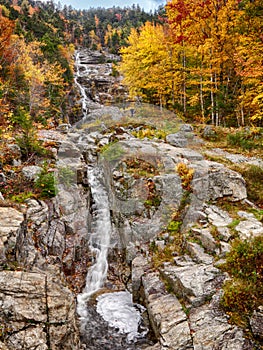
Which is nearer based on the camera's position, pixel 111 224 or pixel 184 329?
pixel 184 329

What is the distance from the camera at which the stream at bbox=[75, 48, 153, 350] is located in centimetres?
738

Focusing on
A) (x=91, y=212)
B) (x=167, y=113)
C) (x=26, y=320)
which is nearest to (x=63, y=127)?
(x=167, y=113)

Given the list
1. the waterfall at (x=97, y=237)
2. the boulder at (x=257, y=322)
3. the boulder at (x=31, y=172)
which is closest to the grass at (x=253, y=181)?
the boulder at (x=257, y=322)

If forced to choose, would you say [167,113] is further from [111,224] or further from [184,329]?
[184,329]

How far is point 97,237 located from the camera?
37.2ft

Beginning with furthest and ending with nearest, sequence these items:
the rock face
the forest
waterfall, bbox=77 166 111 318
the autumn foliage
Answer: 1. the forest
2. the autumn foliage
3. waterfall, bbox=77 166 111 318
4. the rock face

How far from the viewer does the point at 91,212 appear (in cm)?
1227

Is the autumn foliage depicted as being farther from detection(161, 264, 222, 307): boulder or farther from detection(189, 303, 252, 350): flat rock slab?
detection(189, 303, 252, 350): flat rock slab

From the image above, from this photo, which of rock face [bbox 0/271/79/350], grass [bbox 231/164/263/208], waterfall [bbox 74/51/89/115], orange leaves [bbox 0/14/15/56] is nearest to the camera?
rock face [bbox 0/271/79/350]

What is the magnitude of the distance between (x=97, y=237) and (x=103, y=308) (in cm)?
327

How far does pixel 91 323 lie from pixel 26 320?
325 centimetres

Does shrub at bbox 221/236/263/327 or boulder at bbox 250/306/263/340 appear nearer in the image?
boulder at bbox 250/306/263/340

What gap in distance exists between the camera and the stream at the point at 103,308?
291 inches

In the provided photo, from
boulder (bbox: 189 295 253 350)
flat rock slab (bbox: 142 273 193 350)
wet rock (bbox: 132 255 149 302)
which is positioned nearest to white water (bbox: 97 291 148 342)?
wet rock (bbox: 132 255 149 302)
